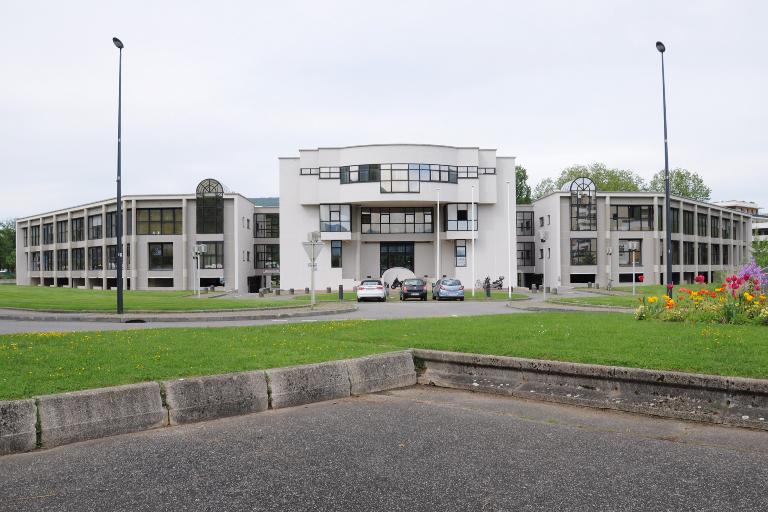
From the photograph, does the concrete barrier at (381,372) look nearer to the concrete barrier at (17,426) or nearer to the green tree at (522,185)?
the concrete barrier at (17,426)

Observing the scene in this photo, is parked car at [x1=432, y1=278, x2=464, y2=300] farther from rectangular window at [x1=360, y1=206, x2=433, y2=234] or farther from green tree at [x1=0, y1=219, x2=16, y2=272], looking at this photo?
green tree at [x1=0, y1=219, x2=16, y2=272]

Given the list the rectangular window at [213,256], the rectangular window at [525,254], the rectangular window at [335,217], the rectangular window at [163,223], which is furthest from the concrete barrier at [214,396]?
the rectangular window at [525,254]

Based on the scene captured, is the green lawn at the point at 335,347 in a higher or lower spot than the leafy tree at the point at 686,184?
lower

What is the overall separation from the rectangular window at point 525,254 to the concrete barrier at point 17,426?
63917 millimetres

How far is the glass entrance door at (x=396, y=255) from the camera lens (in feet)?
178

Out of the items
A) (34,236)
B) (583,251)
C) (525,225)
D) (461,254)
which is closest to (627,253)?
(583,251)

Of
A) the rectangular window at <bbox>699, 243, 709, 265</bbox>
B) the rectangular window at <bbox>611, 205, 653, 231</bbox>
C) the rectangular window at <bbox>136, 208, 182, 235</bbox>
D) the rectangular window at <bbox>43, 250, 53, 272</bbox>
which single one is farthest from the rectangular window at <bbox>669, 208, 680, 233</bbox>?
the rectangular window at <bbox>43, 250, 53, 272</bbox>

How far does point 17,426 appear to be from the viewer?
5.51m

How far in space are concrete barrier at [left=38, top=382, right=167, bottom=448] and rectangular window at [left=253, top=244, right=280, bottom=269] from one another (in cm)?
6001

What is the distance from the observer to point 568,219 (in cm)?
5909

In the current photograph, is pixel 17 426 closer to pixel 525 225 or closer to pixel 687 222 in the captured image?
pixel 525 225

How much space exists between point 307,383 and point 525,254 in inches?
2451

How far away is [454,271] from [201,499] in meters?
47.3

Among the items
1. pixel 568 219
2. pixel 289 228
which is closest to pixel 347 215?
pixel 289 228
